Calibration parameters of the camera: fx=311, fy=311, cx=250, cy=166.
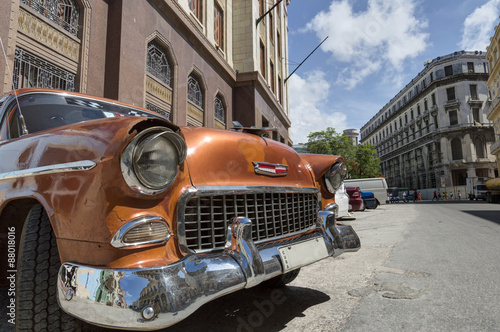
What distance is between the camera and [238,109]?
1426cm

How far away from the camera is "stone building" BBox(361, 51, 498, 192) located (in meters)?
43.4

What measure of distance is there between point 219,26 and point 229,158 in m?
13.7

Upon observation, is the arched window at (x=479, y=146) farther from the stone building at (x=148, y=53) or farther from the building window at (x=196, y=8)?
the building window at (x=196, y=8)

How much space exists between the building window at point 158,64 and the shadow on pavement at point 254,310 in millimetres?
7498

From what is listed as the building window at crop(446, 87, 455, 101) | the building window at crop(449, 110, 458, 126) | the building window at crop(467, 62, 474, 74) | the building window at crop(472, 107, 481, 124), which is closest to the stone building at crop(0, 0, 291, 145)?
the building window at crop(449, 110, 458, 126)

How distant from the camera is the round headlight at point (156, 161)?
55.9 inches

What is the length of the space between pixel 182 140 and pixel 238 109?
12.9 m

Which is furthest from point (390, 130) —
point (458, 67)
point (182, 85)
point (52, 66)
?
point (52, 66)

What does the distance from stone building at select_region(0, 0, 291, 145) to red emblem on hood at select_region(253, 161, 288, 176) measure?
5.90 feet

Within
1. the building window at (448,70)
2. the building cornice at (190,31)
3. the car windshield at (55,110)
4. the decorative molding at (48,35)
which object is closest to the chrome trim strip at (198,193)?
the car windshield at (55,110)

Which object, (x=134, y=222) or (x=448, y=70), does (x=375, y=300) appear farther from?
(x=448, y=70)

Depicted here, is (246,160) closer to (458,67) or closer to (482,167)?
(482,167)

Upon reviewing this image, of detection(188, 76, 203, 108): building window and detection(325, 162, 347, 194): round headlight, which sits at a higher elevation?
detection(188, 76, 203, 108): building window

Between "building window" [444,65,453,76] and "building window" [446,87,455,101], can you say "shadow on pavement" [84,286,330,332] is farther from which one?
"building window" [444,65,453,76]
